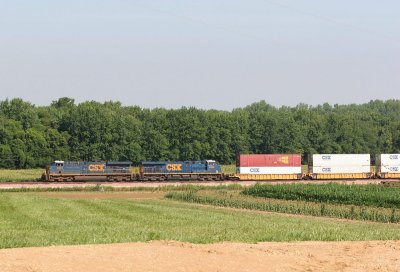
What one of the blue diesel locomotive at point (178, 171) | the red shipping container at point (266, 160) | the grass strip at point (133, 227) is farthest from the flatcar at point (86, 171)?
the grass strip at point (133, 227)

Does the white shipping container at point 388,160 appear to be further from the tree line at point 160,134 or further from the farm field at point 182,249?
the farm field at point 182,249

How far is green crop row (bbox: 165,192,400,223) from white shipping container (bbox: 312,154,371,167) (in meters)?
33.2

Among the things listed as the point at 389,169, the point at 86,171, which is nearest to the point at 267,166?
the point at 389,169

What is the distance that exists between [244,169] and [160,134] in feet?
170

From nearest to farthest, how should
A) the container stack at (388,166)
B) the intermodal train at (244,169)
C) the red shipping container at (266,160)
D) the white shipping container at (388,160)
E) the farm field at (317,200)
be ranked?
the farm field at (317,200) < the intermodal train at (244,169) < the red shipping container at (266,160) < the container stack at (388,166) < the white shipping container at (388,160)

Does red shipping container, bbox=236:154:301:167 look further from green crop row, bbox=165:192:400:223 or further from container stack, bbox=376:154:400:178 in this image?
green crop row, bbox=165:192:400:223

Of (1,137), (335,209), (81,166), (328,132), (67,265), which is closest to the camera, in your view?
(67,265)

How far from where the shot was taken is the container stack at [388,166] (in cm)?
11200

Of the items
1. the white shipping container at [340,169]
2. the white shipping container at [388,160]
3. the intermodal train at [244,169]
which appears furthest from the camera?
the white shipping container at [388,160]

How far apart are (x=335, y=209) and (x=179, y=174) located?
152 ft

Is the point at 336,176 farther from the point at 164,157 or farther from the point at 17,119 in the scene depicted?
the point at 17,119

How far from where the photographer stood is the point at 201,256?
2342 centimetres

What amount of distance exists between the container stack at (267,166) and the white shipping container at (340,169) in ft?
10.5

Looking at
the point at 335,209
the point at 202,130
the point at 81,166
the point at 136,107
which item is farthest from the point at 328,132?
the point at 335,209
